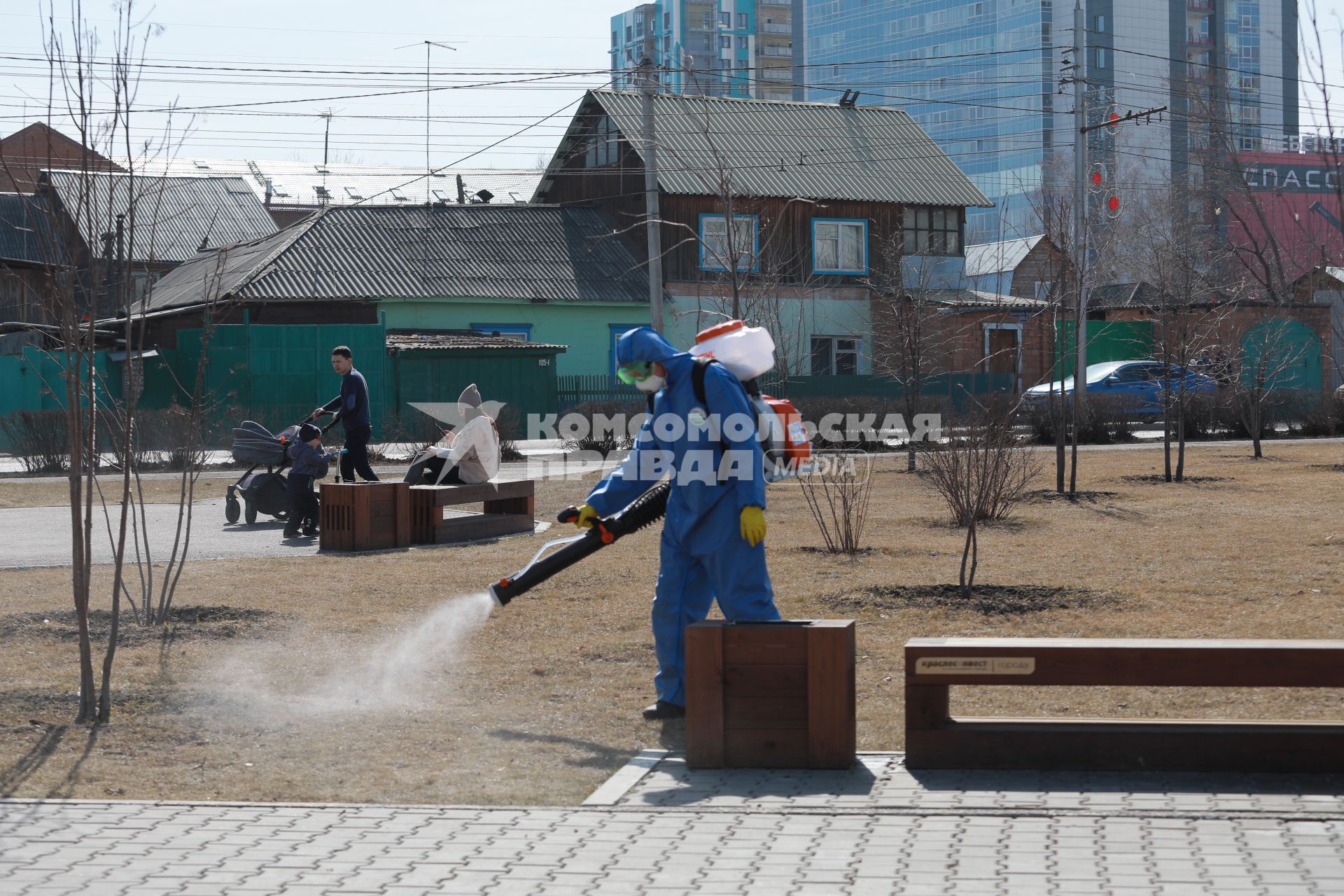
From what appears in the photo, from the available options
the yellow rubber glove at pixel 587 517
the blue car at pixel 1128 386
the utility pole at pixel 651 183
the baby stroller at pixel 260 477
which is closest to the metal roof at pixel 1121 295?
the blue car at pixel 1128 386

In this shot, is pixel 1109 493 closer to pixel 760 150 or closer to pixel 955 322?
pixel 955 322

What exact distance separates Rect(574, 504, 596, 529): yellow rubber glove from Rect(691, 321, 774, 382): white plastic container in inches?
34.0

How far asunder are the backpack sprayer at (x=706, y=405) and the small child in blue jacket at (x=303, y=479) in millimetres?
7202

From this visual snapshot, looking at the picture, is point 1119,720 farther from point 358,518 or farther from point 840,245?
point 840,245

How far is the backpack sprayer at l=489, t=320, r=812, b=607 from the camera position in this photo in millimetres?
6531

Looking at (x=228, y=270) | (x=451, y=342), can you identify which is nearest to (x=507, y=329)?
(x=451, y=342)

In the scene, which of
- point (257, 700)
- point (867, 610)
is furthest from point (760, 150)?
point (257, 700)

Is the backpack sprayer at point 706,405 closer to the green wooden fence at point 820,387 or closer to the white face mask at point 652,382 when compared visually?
the white face mask at point 652,382

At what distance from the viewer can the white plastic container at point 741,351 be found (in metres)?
6.54

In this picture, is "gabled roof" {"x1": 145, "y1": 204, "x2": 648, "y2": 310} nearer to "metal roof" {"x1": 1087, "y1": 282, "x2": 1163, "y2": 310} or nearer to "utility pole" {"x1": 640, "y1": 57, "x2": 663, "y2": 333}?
"utility pole" {"x1": 640, "y1": 57, "x2": 663, "y2": 333}

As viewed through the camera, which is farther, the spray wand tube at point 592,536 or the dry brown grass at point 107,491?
the dry brown grass at point 107,491

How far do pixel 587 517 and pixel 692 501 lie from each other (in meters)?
0.56

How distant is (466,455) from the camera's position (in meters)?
13.6

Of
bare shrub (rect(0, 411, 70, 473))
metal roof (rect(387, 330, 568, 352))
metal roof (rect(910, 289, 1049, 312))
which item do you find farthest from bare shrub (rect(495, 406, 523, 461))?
metal roof (rect(910, 289, 1049, 312))
